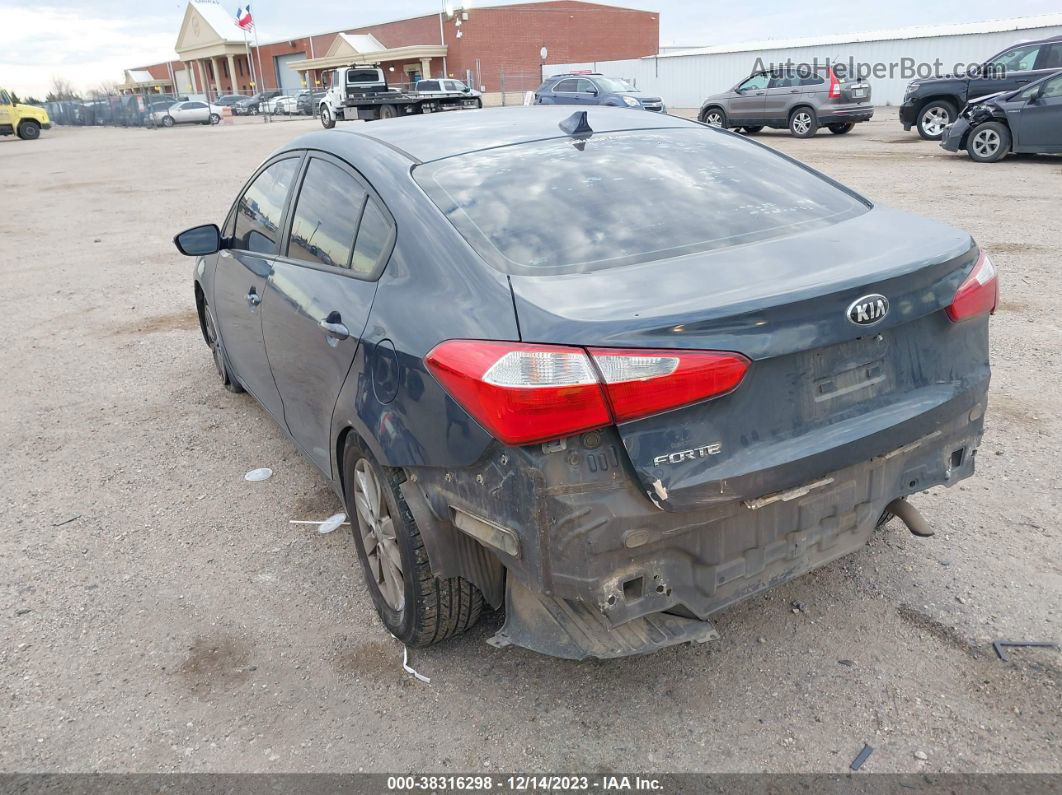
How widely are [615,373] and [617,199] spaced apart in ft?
3.21

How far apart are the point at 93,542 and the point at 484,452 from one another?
2506 mm

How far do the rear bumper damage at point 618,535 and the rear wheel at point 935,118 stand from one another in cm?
1783

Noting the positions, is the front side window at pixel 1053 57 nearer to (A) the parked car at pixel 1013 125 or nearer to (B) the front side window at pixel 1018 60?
(B) the front side window at pixel 1018 60

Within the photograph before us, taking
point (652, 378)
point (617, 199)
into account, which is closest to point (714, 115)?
point (617, 199)

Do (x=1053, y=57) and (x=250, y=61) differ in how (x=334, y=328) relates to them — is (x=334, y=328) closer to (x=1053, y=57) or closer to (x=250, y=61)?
(x=1053, y=57)

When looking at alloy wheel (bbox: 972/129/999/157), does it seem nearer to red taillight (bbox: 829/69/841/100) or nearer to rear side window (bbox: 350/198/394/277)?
red taillight (bbox: 829/69/841/100)

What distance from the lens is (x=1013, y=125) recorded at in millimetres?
13648

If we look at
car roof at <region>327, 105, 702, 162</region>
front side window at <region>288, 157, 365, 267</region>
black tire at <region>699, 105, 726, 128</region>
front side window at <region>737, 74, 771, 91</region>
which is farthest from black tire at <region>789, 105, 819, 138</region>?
front side window at <region>288, 157, 365, 267</region>

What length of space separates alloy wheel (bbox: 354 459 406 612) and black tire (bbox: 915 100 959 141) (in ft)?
60.3

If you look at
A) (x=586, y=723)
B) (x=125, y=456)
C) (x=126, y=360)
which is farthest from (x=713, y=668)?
(x=126, y=360)

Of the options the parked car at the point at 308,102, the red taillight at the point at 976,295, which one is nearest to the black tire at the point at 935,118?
the red taillight at the point at 976,295

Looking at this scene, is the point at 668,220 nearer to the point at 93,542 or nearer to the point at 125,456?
the point at 93,542

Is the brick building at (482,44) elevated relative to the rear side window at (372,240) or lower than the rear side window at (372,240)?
elevated

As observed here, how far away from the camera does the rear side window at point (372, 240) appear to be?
2825 mm
